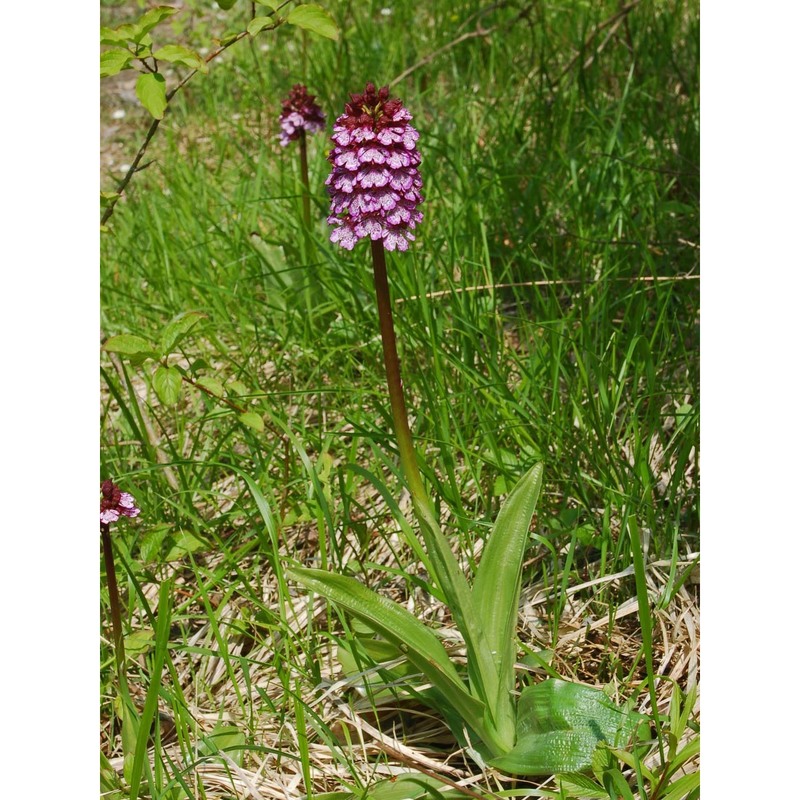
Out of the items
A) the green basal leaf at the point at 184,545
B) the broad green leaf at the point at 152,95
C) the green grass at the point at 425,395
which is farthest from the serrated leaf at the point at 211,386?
the broad green leaf at the point at 152,95

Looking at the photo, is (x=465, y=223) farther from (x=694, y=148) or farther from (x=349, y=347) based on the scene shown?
(x=694, y=148)

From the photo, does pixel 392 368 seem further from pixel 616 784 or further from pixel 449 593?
pixel 616 784

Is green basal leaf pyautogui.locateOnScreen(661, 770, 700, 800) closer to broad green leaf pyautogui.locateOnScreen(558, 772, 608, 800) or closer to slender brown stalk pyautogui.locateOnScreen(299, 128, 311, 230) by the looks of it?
broad green leaf pyautogui.locateOnScreen(558, 772, 608, 800)

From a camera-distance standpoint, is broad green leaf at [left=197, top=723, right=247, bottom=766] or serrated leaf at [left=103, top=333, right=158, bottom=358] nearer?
broad green leaf at [left=197, top=723, right=247, bottom=766]

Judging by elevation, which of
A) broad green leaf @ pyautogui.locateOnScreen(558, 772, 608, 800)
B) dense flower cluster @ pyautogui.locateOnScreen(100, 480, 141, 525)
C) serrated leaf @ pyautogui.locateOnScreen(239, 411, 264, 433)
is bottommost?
broad green leaf @ pyautogui.locateOnScreen(558, 772, 608, 800)

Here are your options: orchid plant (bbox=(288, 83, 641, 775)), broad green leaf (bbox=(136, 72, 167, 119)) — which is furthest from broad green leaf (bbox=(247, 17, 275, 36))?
orchid plant (bbox=(288, 83, 641, 775))

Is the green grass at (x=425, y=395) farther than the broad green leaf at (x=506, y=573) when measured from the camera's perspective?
Yes

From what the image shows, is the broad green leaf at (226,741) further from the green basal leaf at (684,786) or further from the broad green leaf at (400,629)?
the green basal leaf at (684,786)

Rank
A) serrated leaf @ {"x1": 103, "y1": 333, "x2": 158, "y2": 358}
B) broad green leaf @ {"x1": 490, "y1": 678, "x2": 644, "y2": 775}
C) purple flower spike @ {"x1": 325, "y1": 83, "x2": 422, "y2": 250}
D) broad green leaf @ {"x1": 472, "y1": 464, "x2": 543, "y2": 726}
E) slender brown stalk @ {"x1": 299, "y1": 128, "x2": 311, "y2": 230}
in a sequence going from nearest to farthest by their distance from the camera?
purple flower spike @ {"x1": 325, "y1": 83, "x2": 422, "y2": 250}, broad green leaf @ {"x1": 490, "y1": 678, "x2": 644, "y2": 775}, broad green leaf @ {"x1": 472, "y1": 464, "x2": 543, "y2": 726}, serrated leaf @ {"x1": 103, "y1": 333, "x2": 158, "y2": 358}, slender brown stalk @ {"x1": 299, "y1": 128, "x2": 311, "y2": 230}
